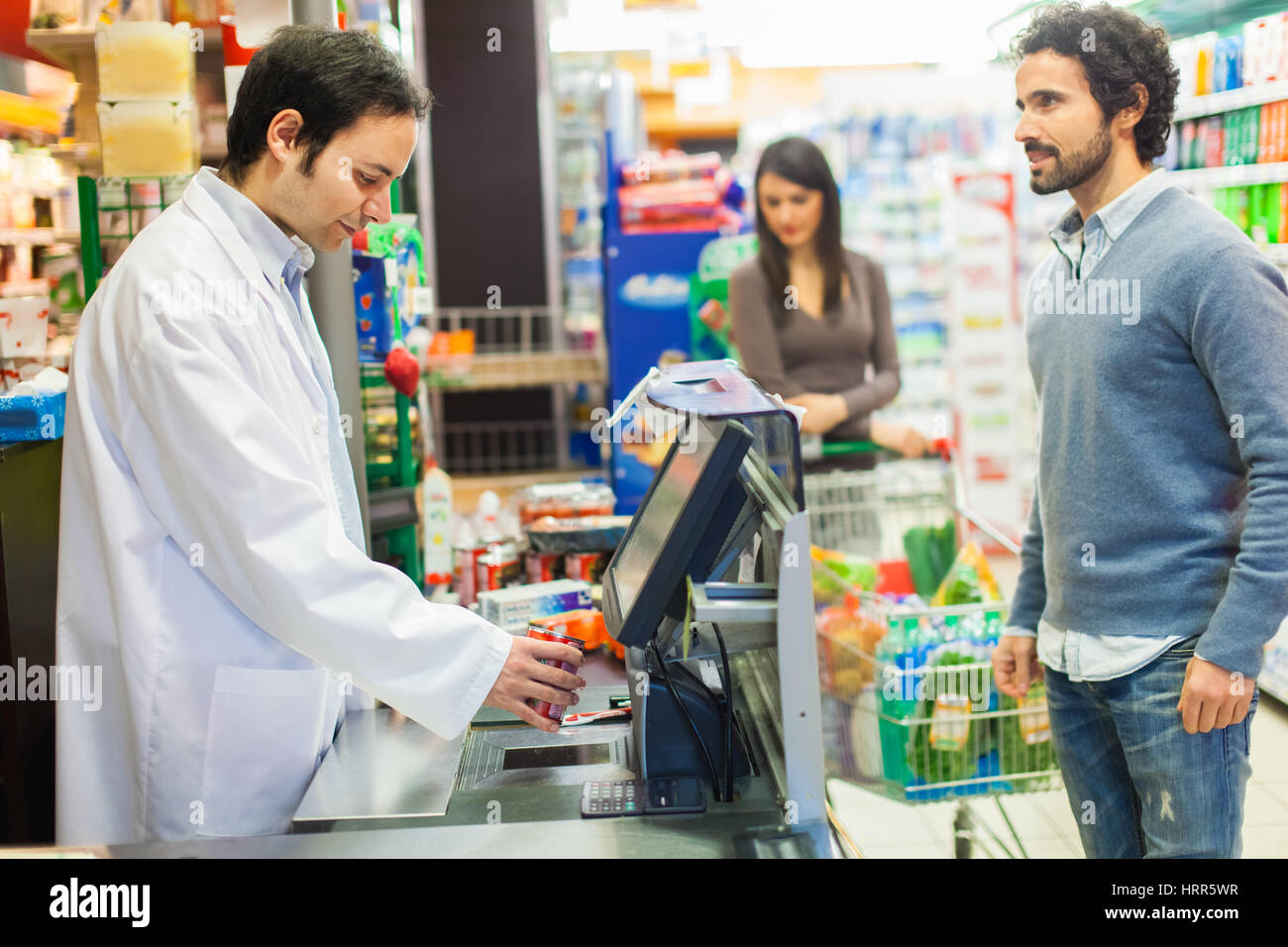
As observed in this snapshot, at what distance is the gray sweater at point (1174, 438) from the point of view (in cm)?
179

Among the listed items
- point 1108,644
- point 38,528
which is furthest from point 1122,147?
point 38,528

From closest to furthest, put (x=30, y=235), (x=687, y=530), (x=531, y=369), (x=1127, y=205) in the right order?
(x=687, y=530)
(x=1127, y=205)
(x=30, y=235)
(x=531, y=369)

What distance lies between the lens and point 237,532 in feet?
4.91

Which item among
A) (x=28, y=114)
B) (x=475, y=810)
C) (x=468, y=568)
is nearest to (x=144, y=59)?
(x=468, y=568)

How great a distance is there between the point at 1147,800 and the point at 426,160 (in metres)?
6.74

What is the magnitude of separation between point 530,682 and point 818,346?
8.52 feet

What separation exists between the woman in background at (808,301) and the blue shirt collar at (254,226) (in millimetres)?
2279

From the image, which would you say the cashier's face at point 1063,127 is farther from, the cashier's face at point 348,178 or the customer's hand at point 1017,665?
the cashier's face at point 348,178

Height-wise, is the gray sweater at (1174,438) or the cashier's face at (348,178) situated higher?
the cashier's face at (348,178)

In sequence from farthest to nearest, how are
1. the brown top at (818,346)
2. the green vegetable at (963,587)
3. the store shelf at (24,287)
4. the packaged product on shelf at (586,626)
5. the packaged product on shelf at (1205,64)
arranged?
1. the store shelf at (24,287)
2. the packaged product on shelf at (1205,64)
3. the brown top at (818,346)
4. the green vegetable at (963,587)
5. the packaged product on shelf at (586,626)

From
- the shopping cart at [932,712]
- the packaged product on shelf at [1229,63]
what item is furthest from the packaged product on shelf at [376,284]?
the packaged product on shelf at [1229,63]

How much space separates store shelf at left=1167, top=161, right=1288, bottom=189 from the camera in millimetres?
4480

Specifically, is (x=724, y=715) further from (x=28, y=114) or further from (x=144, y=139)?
(x=28, y=114)

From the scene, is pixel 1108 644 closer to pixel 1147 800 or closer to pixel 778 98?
pixel 1147 800
